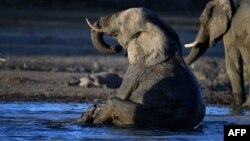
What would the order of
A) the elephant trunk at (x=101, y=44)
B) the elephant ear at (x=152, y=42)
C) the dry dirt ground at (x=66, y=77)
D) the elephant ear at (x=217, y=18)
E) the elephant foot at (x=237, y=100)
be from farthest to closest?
the dry dirt ground at (x=66, y=77), the elephant ear at (x=217, y=18), the elephant foot at (x=237, y=100), the elephant trunk at (x=101, y=44), the elephant ear at (x=152, y=42)

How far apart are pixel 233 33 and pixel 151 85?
3.95m

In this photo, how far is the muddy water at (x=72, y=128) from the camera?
40.4 feet

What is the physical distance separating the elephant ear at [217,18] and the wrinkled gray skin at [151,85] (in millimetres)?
3541

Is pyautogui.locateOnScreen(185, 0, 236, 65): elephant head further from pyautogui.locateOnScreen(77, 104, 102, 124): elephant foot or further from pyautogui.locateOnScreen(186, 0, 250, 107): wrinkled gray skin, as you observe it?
pyautogui.locateOnScreen(77, 104, 102, 124): elephant foot

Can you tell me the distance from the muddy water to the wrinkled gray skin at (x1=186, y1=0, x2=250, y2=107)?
1201 millimetres

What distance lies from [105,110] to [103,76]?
18.0ft

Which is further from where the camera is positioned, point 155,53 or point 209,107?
point 209,107

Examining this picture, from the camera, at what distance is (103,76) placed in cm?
1828

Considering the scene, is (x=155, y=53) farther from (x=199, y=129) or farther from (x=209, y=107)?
(x=209, y=107)

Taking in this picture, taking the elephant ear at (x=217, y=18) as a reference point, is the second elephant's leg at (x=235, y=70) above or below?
below

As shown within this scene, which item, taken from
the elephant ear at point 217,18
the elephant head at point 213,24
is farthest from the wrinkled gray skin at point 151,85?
the elephant ear at point 217,18

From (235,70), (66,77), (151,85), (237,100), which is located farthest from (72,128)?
(66,77)

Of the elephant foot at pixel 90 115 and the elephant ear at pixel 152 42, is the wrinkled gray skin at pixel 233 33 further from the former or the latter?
the elephant foot at pixel 90 115

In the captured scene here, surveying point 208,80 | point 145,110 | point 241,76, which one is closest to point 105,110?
point 145,110
